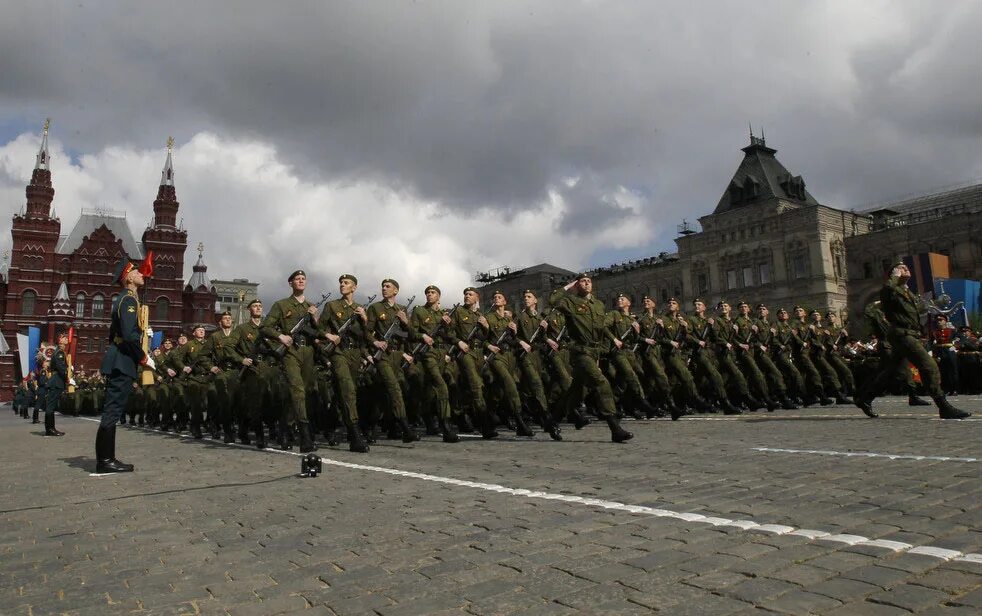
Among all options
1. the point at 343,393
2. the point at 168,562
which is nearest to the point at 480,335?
the point at 343,393

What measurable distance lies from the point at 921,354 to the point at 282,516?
8.38m

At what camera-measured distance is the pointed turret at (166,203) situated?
88.1 m

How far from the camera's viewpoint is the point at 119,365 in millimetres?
7457

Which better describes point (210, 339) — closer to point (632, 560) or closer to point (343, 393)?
point (343, 393)

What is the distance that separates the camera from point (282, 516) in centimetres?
446

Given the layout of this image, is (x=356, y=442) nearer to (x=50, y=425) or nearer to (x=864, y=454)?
(x=864, y=454)

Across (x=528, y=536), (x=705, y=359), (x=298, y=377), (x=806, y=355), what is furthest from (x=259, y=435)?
(x=806, y=355)

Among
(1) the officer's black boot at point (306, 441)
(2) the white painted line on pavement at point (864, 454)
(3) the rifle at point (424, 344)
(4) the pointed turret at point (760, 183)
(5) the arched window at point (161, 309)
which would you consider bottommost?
(2) the white painted line on pavement at point (864, 454)

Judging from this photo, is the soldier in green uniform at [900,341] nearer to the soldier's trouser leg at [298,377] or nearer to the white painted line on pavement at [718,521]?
the white painted line on pavement at [718,521]

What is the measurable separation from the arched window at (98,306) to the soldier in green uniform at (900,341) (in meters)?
88.3

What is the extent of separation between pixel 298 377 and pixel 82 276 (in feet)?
282

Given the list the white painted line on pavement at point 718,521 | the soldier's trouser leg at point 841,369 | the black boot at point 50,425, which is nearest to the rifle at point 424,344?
the white painted line on pavement at point 718,521

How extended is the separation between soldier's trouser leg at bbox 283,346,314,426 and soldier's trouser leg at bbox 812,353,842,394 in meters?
10.7

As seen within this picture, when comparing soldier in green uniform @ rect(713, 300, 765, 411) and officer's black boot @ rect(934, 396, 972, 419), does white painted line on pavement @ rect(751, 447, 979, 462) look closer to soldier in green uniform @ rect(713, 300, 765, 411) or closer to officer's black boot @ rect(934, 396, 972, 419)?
officer's black boot @ rect(934, 396, 972, 419)
